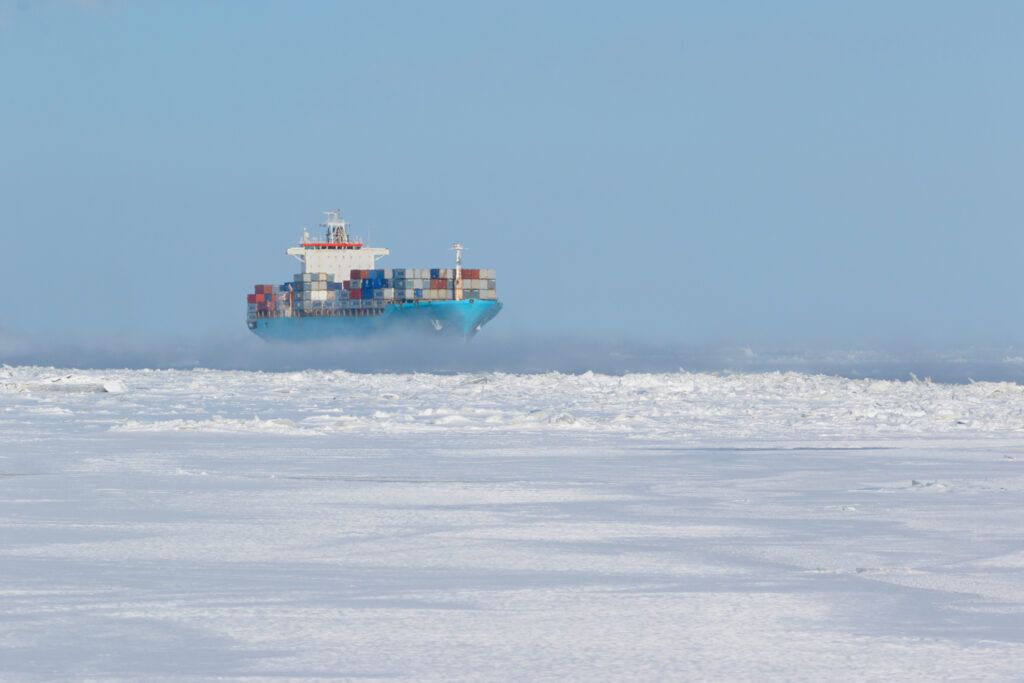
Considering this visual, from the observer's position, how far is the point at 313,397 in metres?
21.8

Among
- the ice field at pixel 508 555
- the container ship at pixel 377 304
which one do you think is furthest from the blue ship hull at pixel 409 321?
the ice field at pixel 508 555

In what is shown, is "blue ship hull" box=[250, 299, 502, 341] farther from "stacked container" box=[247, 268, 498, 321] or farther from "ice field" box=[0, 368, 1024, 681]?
"ice field" box=[0, 368, 1024, 681]

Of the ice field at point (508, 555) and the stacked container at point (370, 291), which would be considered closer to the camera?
the ice field at point (508, 555)

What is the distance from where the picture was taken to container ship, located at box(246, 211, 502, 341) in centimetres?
8400

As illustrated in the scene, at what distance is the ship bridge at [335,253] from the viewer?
9894cm

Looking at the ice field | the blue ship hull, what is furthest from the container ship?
the ice field

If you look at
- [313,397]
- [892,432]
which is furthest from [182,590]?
[313,397]

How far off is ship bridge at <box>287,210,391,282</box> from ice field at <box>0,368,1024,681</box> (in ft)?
279

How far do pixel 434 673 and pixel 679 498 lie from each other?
4696mm

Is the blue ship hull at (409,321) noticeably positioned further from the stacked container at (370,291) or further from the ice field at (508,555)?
the ice field at (508,555)

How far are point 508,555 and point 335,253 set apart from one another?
9407 cm

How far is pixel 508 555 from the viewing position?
6430 millimetres

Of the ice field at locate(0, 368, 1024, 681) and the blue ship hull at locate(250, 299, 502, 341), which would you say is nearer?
the ice field at locate(0, 368, 1024, 681)

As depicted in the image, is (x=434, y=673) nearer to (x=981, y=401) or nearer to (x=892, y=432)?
(x=892, y=432)
